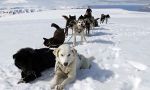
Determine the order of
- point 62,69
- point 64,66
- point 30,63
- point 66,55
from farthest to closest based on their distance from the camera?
point 30,63 → point 62,69 → point 64,66 → point 66,55

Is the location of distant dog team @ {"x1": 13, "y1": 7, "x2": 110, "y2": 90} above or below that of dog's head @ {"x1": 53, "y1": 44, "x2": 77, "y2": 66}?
below

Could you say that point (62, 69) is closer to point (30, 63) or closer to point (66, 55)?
point (66, 55)

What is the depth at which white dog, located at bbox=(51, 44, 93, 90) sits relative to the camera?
633cm

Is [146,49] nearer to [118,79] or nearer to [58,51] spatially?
[118,79]

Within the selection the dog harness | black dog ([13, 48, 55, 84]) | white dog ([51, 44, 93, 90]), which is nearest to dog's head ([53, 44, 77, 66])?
white dog ([51, 44, 93, 90])

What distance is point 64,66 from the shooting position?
6484 millimetres

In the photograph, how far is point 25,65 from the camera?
684 cm

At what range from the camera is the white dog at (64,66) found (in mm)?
6328

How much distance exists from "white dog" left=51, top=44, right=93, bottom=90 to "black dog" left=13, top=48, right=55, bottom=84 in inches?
25.5

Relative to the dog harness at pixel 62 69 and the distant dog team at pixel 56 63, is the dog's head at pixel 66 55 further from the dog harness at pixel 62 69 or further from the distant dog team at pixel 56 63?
the dog harness at pixel 62 69

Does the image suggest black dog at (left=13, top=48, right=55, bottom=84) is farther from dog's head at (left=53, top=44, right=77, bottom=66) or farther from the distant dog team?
dog's head at (left=53, top=44, right=77, bottom=66)

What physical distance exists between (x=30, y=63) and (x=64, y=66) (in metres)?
0.85

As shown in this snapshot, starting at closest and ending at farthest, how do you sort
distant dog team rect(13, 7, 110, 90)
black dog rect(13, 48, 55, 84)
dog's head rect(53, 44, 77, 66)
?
dog's head rect(53, 44, 77, 66), distant dog team rect(13, 7, 110, 90), black dog rect(13, 48, 55, 84)

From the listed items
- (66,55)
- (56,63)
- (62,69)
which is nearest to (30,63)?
(56,63)
